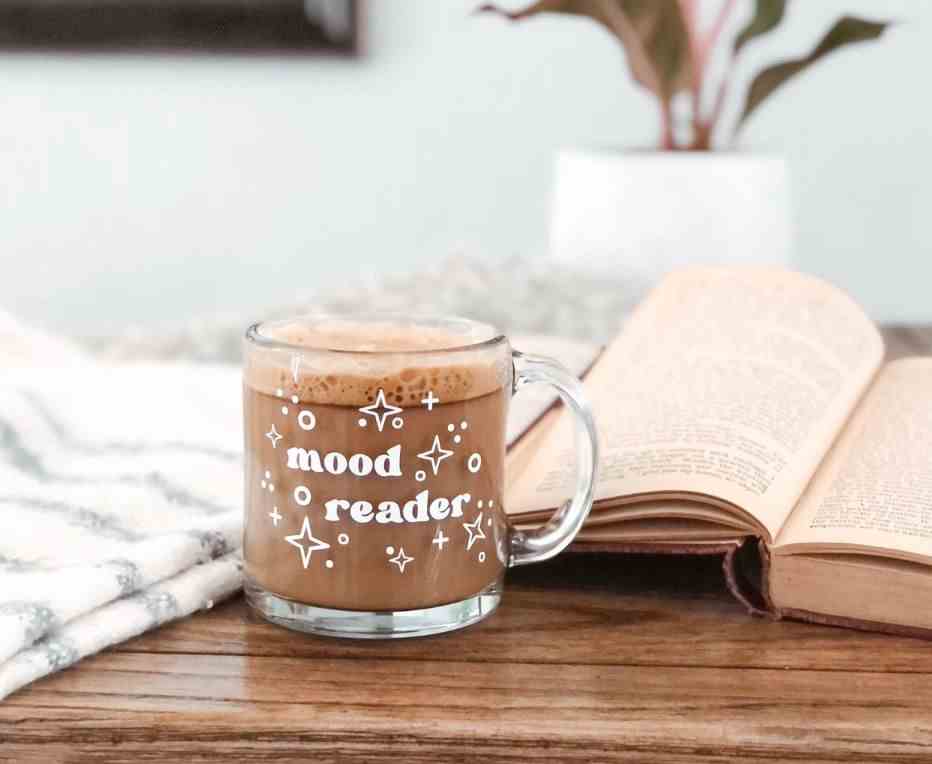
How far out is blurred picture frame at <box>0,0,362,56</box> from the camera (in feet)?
5.78

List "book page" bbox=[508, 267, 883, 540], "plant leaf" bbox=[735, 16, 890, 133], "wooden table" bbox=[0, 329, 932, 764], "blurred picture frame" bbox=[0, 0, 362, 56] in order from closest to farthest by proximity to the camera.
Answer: "wooden table" bbox=[0, 329, 932, 764]
"book page" bbox=[508, 267, 883, 540]
"plant leaf" bbox=[735, 16, 890, 133]
"blurred picture frame" bbox=[0, 0, 362, 56]

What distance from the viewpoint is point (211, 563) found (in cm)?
Result: 54

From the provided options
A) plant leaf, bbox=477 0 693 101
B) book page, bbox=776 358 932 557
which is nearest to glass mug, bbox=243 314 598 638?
book page, bbox=776 358 932 557

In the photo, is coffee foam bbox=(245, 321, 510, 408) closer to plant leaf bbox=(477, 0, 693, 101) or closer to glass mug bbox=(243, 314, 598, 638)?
glass mug bbox=(243, 314, 598, 638)

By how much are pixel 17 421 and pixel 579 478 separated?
1.23 feet

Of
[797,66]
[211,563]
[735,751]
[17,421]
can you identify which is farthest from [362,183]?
[735,751]

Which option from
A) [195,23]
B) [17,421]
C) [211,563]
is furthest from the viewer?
[195,23]

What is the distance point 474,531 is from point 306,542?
66 mm

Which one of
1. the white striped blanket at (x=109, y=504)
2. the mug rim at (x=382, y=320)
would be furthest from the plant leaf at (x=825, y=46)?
the mug rim at (x=382, y=320)

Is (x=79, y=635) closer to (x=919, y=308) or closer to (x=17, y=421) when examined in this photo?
(x=17, y=421)

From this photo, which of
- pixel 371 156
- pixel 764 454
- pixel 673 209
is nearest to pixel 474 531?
pixel 764 454

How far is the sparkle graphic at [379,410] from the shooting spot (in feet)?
1.50

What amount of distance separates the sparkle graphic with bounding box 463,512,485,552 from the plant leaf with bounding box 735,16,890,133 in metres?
0.74

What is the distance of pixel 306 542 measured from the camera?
18.6 inches
